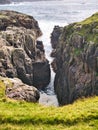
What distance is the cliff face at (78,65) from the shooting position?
62.8 m

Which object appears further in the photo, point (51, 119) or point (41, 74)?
point (41, 74)

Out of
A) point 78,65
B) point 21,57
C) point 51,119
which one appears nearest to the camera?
point 51,119

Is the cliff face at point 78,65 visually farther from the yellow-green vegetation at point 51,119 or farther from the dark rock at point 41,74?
the yellow-green vegetation at point 51,119

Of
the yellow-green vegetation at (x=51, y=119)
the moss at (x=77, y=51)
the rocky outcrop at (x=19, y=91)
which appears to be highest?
the yellow-green vegetation at (x=51, y=119)

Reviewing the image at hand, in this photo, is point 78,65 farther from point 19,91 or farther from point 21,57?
point 19,91

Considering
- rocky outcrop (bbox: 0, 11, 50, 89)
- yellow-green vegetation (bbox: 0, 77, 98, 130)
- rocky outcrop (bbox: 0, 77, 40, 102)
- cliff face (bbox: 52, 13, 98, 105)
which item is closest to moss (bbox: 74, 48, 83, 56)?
cliff face (bbox: 52, 13, 98, 105)

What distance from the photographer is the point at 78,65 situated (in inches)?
2751

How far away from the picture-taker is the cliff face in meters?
62.8

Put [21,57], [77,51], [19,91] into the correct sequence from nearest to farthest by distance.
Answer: [19,91] → [77,51] → [21,57]

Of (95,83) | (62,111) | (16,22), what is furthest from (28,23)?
(62,111)

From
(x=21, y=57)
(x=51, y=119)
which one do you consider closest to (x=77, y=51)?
(x=21, y=57)

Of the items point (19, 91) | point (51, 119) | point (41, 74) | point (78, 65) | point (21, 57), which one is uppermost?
point (51, 119)

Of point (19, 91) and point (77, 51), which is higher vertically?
point (19, 91)

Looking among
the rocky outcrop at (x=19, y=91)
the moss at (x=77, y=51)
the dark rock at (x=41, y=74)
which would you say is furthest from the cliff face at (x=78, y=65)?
the rocky outcrop at (x=19, y=91)
